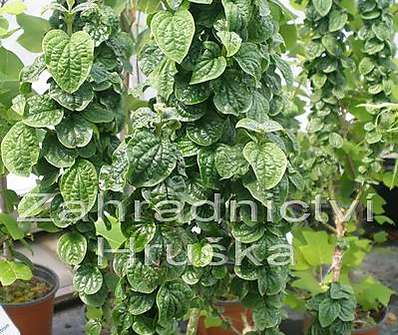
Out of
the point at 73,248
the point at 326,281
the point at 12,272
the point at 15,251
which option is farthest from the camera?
the point at 326,281

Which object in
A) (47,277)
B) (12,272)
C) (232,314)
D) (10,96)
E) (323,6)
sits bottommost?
(232,314)

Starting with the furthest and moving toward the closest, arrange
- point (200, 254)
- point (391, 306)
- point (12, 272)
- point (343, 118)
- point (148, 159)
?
point (391, 306) < point (343, 118) < point (12, 272) < point (200, 254) < point (148, 159)

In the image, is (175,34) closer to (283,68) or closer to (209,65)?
(209,65)

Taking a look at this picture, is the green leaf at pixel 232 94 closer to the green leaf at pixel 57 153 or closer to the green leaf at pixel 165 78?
the green leaf at pixel 165 78

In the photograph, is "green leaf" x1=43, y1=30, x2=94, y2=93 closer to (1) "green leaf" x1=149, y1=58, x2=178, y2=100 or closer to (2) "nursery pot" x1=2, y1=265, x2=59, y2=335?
(1) "green leaf" x1=149, y1=58, x2=178, y2=100

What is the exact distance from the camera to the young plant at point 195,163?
3.45 ft

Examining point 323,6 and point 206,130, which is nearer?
point 206,130

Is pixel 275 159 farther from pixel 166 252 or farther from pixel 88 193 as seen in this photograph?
pixel 88 193

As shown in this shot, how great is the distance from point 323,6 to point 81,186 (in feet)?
2.80

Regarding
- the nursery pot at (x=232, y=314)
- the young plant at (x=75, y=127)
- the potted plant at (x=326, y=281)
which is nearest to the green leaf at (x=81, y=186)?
the young plant at (x=75, y=127)

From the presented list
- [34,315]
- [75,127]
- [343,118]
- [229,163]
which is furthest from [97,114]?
[343,118]

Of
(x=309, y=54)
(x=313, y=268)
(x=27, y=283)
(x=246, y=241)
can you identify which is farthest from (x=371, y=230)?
(x=246, y=241)

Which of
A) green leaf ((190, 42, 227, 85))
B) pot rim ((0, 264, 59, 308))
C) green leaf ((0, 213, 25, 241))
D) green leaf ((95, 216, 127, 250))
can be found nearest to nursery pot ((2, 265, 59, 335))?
pot rim ((0, 264, 59, 308))

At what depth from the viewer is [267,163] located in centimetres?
107
